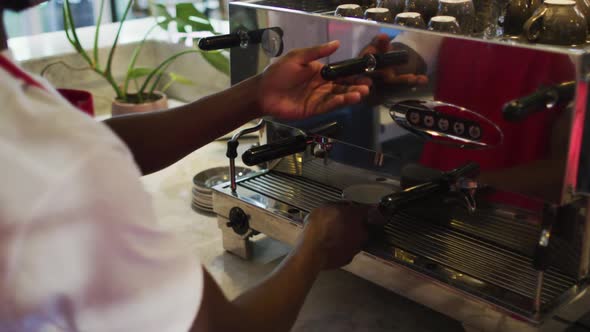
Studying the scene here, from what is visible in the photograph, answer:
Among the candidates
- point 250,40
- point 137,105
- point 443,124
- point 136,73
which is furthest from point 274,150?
point 136,73

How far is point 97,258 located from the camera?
458mm

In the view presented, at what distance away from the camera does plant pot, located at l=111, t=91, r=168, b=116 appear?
150cm

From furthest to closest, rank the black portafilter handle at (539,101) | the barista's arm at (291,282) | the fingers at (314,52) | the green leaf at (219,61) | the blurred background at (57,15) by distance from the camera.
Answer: the blurred background at (57,15)
the green leaf at (219,61)
the fingers at (314,52)
the black portafilter handle at (539,101)
the barista's arm at (291,282)

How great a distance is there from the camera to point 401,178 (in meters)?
0.89

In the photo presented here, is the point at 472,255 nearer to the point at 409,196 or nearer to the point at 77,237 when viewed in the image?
the point at 409,196

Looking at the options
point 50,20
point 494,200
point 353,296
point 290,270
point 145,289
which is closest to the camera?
→ point 145,289

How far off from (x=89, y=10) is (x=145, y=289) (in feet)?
6.71

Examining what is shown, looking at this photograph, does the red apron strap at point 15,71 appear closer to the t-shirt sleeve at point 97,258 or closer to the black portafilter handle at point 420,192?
the t-shirt sleeve at point 97,258

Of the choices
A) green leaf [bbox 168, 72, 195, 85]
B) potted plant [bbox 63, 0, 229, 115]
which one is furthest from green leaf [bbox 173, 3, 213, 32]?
green leaf [bbox 168, 72, 195, 85]

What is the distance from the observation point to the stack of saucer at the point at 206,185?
3.85 feet

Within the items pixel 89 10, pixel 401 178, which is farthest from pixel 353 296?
pixel 89 10

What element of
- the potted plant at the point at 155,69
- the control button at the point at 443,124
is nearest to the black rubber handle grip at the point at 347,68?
the control button at the point at 443,124

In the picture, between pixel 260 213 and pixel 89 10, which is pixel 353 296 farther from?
pixel 89 10

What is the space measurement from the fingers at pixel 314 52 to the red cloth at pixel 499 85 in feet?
0.48
